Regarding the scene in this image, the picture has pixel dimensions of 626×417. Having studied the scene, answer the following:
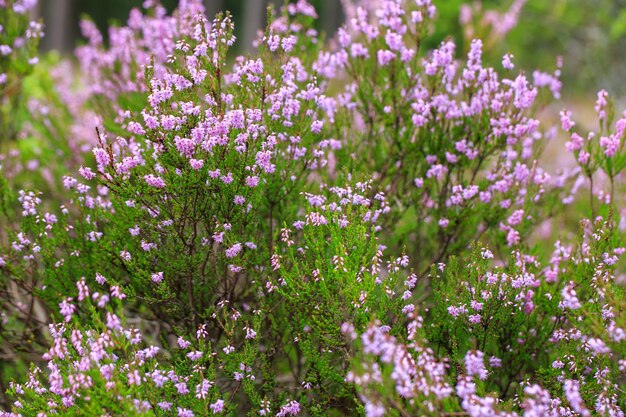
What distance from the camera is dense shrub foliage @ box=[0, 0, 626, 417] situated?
312cm

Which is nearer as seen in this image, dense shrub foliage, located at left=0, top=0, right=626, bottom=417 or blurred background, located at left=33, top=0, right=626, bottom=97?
dense shrub foliage, located at left=0, top=0, right=626, bottom=417

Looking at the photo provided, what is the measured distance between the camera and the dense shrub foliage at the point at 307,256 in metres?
3.12

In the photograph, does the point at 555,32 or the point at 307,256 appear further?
the point at 555,32

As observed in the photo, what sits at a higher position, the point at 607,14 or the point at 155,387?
the point at 607,14

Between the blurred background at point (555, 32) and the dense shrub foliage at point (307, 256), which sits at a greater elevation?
the blurred background at point (555, 32)

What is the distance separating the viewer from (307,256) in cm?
381

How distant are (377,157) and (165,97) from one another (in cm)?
227

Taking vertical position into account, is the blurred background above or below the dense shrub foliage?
above

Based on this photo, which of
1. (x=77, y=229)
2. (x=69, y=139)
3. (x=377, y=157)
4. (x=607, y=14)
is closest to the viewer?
(x=77, y=229)

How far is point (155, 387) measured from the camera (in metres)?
3.23

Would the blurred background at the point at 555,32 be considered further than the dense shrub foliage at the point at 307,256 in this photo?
Yes

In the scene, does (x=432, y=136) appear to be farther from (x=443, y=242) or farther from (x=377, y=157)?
(x=443, y=242)

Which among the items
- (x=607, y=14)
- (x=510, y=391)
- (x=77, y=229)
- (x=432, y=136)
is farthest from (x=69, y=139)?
(x=607, y=14)

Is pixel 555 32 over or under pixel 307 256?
over
